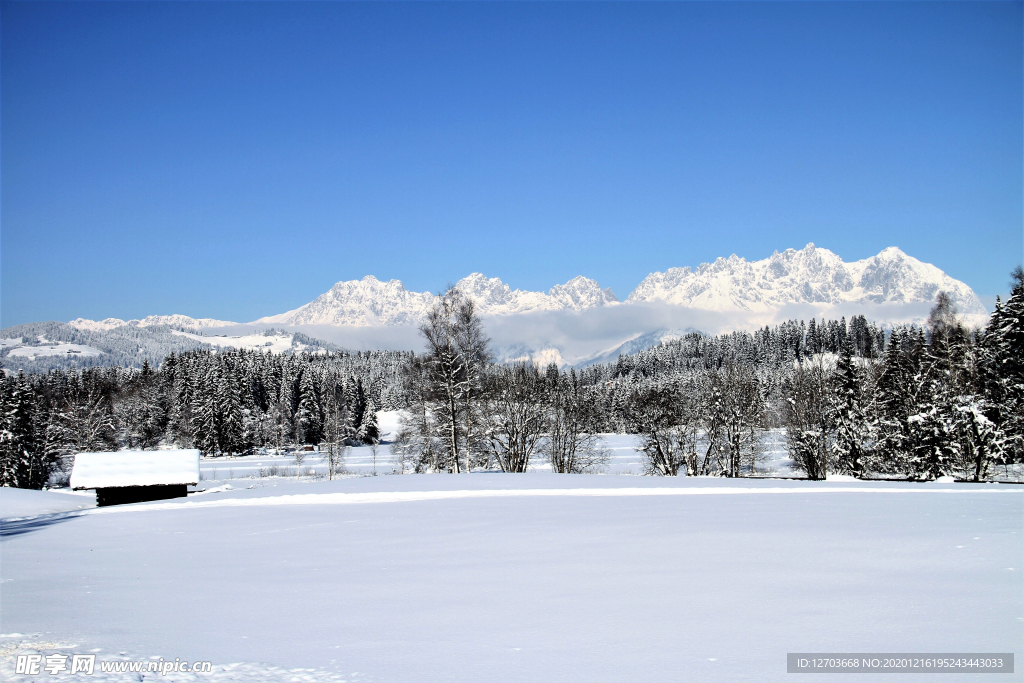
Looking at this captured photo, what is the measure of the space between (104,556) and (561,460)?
109ft

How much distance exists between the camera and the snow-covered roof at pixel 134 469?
28.6m

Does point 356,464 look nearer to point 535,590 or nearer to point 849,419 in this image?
point 849,419

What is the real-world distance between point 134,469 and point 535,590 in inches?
1091

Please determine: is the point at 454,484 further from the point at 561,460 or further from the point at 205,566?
the point at 561,460

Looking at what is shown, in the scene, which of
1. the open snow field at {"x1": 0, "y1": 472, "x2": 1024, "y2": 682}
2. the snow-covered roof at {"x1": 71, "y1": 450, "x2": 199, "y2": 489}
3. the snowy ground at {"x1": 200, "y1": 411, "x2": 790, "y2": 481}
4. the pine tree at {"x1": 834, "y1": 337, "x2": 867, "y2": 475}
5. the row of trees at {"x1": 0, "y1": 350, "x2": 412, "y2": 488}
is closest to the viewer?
the open snow field at {"x1": 0, "y1": 472, "x2": 1024, "y2": 682}

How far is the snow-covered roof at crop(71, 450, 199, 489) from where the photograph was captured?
93.7ft

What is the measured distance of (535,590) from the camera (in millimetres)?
9297

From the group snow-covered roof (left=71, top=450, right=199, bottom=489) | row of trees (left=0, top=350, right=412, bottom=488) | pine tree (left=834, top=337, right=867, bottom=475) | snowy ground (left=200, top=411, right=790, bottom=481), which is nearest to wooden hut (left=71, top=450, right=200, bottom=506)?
snow-covered roof (left=71, top=450, right=199, bottom=489)

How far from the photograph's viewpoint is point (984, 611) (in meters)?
7.34

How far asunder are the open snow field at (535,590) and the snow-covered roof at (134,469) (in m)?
11.9

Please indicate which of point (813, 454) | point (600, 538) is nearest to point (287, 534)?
point (600, 538)

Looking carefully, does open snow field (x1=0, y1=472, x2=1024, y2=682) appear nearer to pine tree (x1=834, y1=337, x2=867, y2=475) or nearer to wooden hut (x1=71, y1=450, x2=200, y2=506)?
wooden hut (x1=71, y1=450, x2=200, y2=506)

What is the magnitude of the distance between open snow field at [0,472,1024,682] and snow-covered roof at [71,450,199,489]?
11.9 m

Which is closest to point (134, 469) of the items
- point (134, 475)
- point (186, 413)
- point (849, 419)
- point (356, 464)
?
point (134, 475)
